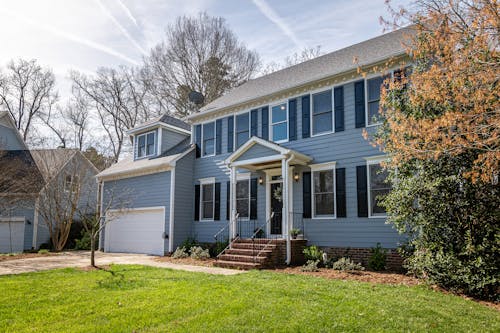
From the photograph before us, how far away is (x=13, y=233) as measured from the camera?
19297 millimetres

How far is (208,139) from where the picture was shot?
15367mm

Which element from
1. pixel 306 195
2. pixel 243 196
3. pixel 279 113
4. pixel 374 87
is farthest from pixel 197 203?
pixel 374 87

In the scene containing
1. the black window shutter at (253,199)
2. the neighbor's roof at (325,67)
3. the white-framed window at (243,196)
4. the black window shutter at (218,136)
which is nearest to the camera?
the neighbor's roof at (325,67)

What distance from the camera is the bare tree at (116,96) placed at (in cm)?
2758

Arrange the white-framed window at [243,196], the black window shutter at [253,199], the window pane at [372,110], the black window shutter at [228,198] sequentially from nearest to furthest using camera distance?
the window pane at [372,110] → the black window shutter at [253,199] → the white-framed window at [243,196] → the black window shutter at [228,198]

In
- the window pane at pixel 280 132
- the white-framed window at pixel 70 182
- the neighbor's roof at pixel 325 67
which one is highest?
the neighbor's roof at pixel 325 67

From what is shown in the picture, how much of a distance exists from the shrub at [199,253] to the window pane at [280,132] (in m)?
4.70

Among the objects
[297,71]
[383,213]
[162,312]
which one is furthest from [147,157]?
[162,312]

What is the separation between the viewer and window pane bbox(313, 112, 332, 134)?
11672mm

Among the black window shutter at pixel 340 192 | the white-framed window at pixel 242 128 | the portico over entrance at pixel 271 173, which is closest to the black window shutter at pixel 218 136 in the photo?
the white-framed window at pixel 242 128

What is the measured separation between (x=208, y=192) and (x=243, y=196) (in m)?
1.89

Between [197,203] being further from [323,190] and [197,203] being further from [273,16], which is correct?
[273,16]

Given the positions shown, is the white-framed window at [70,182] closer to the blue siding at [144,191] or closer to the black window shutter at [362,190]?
the blue siding at [144,191]

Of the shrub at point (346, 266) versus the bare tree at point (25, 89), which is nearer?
the shrub at point (346, 266)
